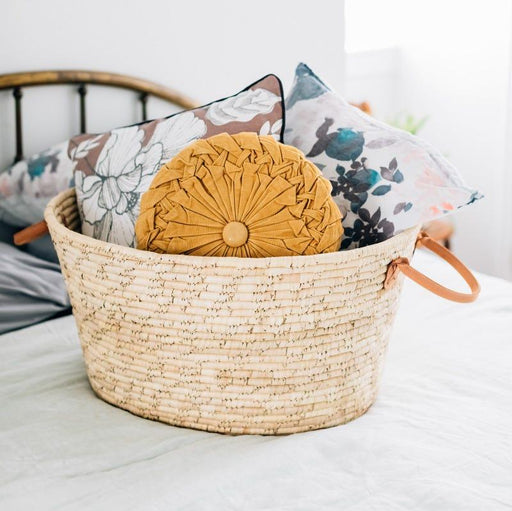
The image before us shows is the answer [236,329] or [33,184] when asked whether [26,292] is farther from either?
[236,329]

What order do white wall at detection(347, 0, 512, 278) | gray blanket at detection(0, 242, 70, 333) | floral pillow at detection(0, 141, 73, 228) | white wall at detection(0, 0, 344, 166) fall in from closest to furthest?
1. gray blanket at detection(0, 242, 70, 333)
2. floral pillow at detection(0, 141, 73, 228)
3. white wall at detection(0, 0, 344, 166)
4. white wall at detection(347, 0, 512, 278)

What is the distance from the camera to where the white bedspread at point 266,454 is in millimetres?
677

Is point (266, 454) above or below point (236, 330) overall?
below

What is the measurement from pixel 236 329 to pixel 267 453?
15 centimetres

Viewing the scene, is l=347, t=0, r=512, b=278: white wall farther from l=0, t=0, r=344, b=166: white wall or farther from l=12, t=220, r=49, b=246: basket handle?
l=12, t=220, r=49, b=246: basket handle

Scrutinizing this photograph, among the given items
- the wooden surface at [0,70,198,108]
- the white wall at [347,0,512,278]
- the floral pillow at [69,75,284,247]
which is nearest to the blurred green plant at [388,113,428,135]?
the white wall at [347,0,512,278]

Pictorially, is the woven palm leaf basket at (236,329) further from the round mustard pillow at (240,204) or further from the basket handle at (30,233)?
the basket handle at (30,233)

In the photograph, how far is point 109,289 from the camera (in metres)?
0.79

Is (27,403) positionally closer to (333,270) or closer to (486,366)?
(333,270)

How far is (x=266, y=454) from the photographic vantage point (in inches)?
29.8

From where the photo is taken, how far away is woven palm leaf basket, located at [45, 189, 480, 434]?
28.8 inches

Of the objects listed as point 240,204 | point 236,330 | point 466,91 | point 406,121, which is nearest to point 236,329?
point 236,330

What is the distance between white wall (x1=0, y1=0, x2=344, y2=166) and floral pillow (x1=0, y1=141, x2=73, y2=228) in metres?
0.14

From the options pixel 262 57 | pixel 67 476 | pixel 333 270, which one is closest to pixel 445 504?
pixel 333 270
